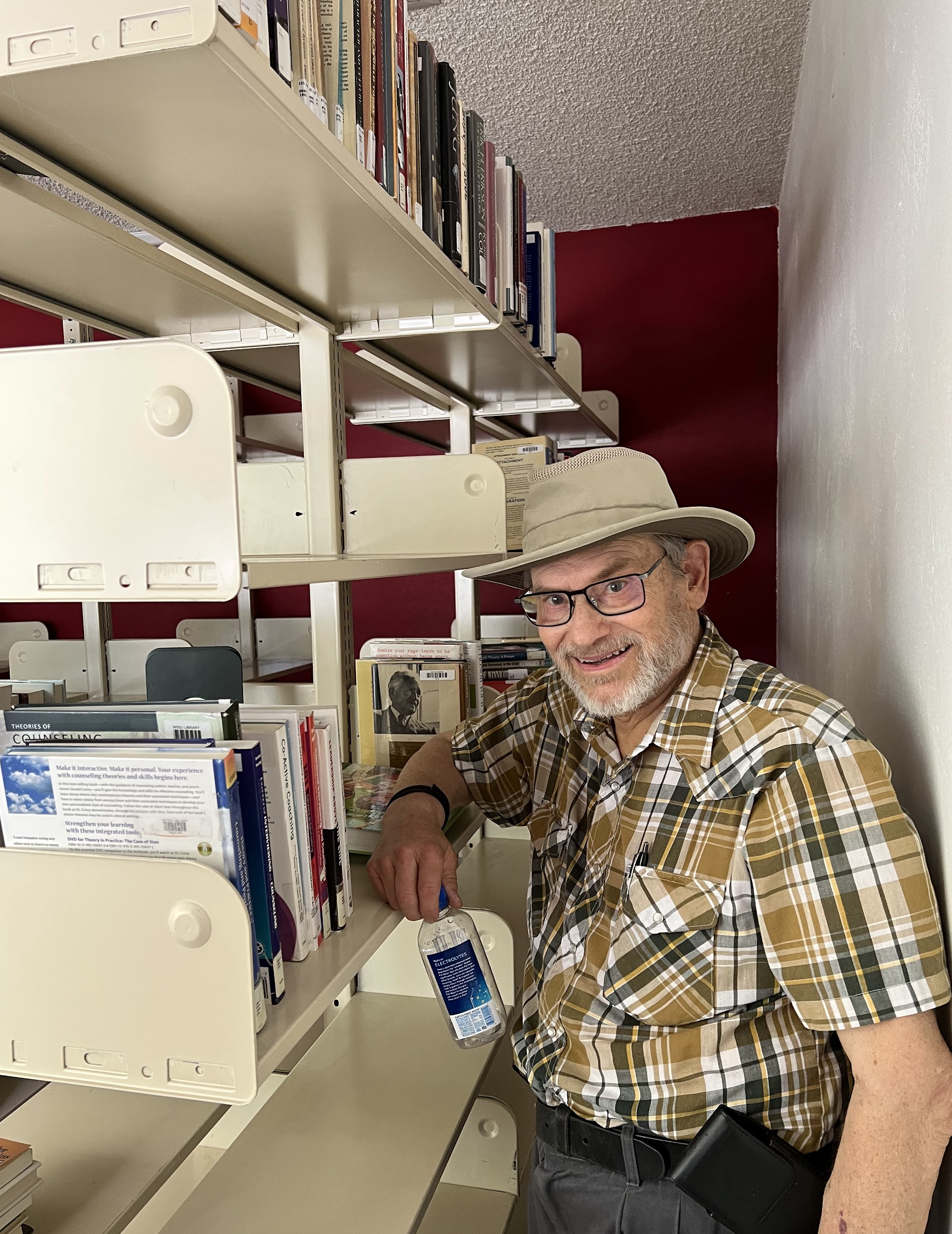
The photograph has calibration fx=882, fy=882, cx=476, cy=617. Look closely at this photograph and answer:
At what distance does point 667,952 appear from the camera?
109 cm

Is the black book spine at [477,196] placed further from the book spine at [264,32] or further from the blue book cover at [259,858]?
the blue book cover at [259,858]

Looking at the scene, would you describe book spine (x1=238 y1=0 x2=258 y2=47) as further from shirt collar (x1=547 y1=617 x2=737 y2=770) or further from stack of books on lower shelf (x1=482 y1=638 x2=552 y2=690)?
stack of books on lower shelf (x1=482 y1=638 x2=552 y2=690)

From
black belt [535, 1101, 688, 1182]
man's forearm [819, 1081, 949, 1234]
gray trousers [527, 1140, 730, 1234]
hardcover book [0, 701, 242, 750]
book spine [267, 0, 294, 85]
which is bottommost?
gray trousers [527, 1140, 730, 1234]

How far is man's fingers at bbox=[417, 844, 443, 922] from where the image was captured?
1.21 m

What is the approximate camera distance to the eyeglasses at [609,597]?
130cm

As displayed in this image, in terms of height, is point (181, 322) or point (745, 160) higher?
point (745, 160)

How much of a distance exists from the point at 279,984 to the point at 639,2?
2246 millimetres

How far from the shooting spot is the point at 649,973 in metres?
1.10

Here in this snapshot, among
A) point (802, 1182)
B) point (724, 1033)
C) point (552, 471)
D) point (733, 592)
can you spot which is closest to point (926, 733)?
point (724, 1033)

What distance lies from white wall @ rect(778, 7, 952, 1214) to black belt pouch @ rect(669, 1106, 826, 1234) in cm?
15

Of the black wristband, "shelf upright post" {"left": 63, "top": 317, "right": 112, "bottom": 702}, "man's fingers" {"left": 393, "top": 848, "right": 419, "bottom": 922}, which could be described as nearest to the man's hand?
"man's fingers" {"left": 393, "top": 848, "right": 419, "bottom": 922}

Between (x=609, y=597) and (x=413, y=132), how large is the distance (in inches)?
30.1

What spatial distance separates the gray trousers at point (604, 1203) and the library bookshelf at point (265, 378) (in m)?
0.19

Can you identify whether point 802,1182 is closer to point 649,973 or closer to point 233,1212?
point 649,973
